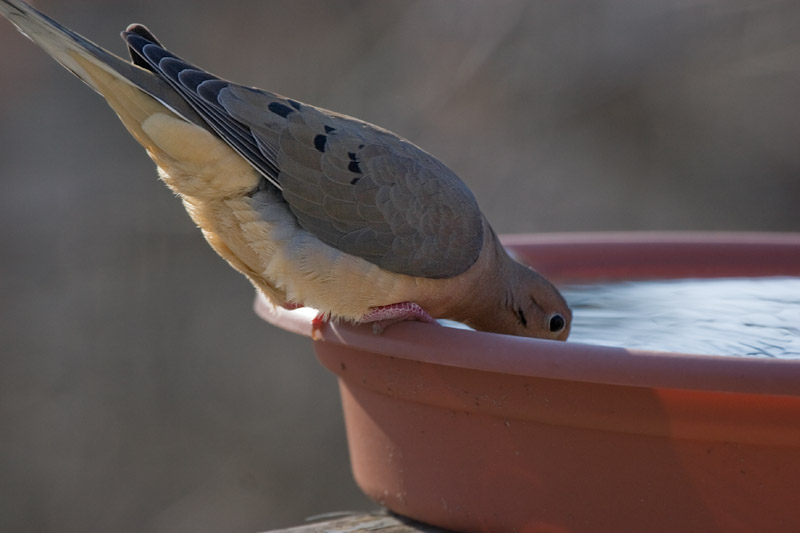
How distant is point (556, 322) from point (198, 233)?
16.0 feet

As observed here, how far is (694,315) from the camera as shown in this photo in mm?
2727

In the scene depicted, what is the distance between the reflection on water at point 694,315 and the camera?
2.38m

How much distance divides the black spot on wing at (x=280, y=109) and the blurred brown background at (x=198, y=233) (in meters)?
4.70

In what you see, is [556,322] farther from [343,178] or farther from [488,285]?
[343,178]

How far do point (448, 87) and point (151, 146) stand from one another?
5.75 metres

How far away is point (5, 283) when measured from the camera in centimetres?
668

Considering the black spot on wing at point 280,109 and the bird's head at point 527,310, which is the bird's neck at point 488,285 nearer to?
the bird's head at point 527,310

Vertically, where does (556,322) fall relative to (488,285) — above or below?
below

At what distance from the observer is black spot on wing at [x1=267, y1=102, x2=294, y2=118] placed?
254 centimetres

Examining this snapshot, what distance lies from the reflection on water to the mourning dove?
0.50 metres

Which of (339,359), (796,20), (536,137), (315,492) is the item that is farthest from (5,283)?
(796,20)

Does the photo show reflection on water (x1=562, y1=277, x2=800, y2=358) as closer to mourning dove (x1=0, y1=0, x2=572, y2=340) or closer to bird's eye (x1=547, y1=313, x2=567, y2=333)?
bird's eye (x1=547, y1=313, x2=567, y2=333)

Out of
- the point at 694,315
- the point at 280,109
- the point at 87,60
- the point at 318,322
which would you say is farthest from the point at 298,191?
the point at 694,315

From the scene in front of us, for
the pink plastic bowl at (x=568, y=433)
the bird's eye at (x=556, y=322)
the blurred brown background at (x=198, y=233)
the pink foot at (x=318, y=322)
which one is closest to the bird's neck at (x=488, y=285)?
the bird's eye at (x=556, y=322)
